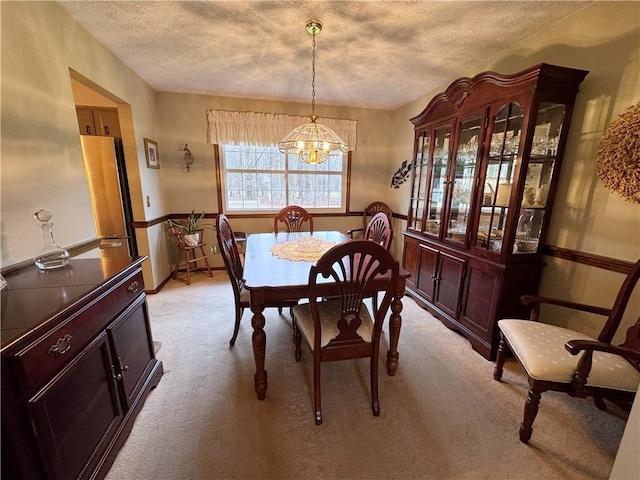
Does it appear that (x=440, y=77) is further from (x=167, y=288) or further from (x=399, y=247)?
(x=167, y=288)

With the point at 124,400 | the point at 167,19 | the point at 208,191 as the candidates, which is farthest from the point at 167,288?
the point at 167,19

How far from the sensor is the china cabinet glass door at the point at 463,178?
217cm

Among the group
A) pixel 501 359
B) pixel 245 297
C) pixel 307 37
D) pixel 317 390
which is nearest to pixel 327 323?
pixel 317 390

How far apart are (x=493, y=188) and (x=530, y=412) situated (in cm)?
144

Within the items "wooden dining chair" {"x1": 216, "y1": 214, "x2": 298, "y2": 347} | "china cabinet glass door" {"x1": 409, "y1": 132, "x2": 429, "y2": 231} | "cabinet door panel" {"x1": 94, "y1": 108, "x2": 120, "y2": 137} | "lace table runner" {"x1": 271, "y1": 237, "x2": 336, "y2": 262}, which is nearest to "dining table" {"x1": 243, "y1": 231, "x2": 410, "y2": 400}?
"lace table runner" {"x1": 271, "y1": 237, "x2": 336, "y2": 262}

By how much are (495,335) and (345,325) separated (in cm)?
126

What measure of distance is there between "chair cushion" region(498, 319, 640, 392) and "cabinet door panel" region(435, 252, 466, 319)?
78 centimetres

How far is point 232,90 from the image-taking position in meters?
3.32

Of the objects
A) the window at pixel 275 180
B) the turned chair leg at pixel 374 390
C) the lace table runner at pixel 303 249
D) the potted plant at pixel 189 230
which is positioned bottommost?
the turned chair leg at pixel 374 390

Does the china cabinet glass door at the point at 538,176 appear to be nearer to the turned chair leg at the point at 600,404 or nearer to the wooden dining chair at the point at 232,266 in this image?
the turned chair leg at the point at 600,404

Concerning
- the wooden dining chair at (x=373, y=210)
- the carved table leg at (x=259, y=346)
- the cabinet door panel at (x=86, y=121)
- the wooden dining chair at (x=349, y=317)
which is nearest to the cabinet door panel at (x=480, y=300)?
the wooden dining chair at (x=349, y=317)

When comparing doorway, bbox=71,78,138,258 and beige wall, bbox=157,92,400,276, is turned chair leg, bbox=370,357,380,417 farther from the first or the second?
beige wall, bbox=157,92,400,276

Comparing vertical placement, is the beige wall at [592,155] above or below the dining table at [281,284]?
above

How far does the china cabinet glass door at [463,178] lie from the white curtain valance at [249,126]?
2.12m
